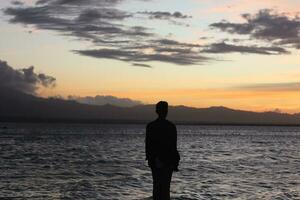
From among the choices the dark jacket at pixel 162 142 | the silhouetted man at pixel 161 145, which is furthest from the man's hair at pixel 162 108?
the dark jacket at pixel 162 142

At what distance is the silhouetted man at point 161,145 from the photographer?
9.91 m

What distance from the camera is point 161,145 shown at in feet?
32.6

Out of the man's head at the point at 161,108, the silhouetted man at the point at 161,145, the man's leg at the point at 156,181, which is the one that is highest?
the man's head at the point at 161,108

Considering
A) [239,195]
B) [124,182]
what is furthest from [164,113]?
[124,182]

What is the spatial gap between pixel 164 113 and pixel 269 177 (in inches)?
832

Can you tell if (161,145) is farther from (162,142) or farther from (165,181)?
(165,181)

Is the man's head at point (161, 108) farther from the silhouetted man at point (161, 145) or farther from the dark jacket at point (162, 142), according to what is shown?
the dark jacket at point (162, 142)

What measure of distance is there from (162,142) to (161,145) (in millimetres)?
58

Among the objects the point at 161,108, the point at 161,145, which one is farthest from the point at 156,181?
the point at 161,108

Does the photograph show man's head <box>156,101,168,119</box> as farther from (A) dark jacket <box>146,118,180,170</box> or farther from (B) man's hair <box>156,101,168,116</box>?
(A) dark jacket <box>146,118,180,170</box>

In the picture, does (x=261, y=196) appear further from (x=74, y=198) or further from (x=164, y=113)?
(x=164, y=113)

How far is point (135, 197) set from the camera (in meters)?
20.2

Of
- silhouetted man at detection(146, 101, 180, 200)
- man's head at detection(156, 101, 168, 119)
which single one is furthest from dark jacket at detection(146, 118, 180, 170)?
man's head at detection(156, 101, 168, 119)

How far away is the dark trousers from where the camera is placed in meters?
9.98
